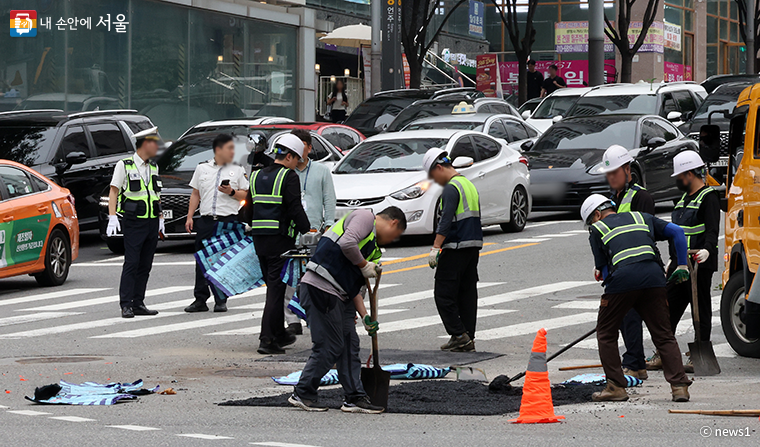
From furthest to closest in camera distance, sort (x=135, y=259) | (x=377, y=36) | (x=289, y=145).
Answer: (x=377, y=36)
(x=135, y=259)
(x=289, y=145)

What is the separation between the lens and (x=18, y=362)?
34.5ft

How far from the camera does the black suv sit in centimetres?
1889

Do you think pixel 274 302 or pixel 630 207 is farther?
pixel 274 302

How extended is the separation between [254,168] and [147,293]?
353cm

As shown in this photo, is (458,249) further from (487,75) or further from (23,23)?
(487,75)

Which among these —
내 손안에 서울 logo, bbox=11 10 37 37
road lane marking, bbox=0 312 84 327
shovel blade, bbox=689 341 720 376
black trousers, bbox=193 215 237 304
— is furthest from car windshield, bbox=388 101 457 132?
shovel blade, bbox=689 341 720 376

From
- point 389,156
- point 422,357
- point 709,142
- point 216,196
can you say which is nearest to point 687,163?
point 709,142

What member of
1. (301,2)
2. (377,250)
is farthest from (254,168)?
(301,2)

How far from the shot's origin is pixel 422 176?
1802 centimetres

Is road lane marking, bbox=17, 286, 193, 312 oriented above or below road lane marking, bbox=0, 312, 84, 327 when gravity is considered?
above

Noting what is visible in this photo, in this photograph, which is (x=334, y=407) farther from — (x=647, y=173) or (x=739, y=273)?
(x=647, y=173)

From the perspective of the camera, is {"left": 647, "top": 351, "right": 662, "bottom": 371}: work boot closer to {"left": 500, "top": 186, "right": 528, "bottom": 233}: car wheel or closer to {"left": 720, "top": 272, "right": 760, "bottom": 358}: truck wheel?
{"left": 720, "top": 272, "right": 760, "bottom": 358}: truck wheel

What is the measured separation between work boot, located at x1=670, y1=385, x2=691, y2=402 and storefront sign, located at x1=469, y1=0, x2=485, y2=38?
153ft

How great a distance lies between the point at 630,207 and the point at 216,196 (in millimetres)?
5201
